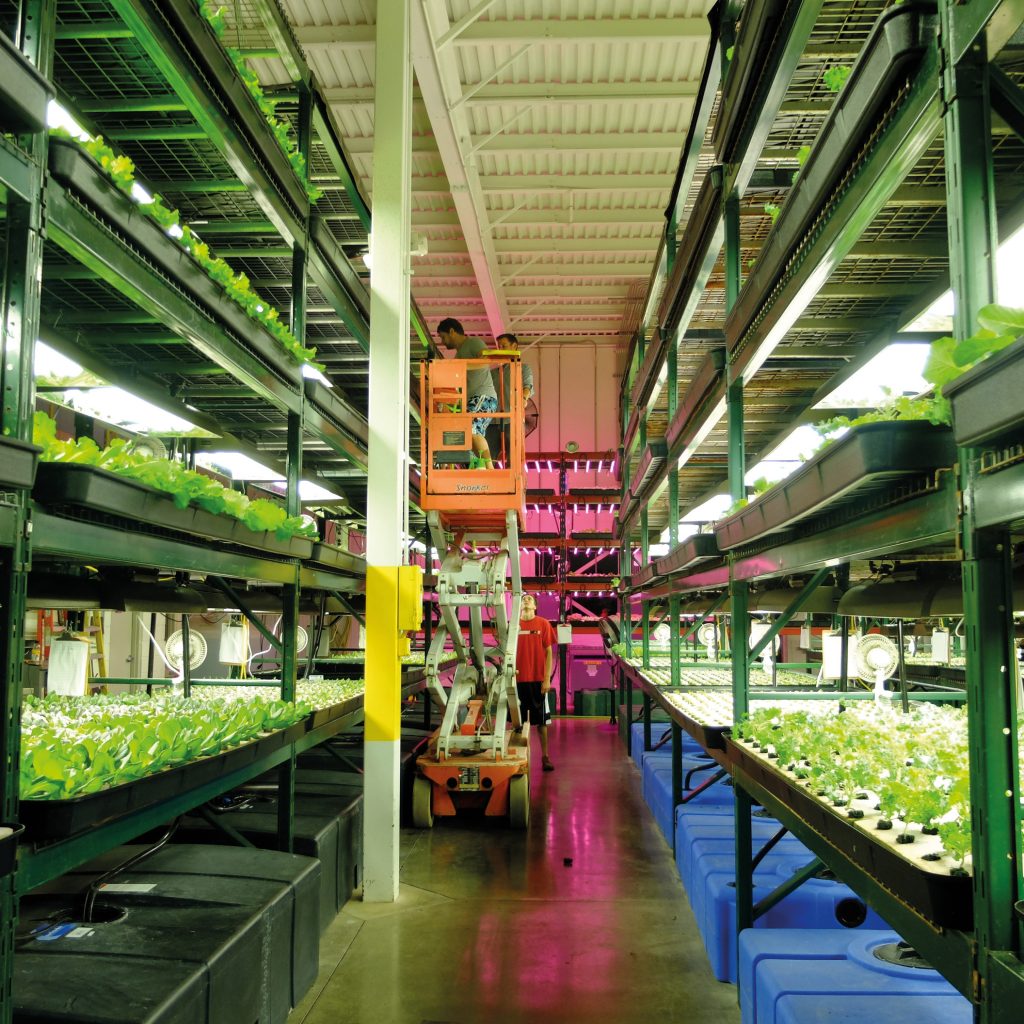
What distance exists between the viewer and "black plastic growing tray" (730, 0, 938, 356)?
200 centimetres

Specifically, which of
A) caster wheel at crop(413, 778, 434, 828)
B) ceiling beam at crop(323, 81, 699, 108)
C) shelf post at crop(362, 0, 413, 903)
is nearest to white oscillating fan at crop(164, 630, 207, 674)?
shelf post at crop(362, 0, 413, 903)

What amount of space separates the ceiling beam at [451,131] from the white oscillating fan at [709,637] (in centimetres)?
662

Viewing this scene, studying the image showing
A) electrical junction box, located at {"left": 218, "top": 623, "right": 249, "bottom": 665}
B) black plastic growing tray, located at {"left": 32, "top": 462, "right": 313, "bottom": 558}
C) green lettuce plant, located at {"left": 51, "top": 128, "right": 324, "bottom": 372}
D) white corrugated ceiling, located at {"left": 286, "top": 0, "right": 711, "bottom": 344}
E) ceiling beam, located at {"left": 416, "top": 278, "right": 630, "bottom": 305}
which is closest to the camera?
black plastic growing tray, located at {"left": 32, "top": 462, "right": 313, "bottom": 558}

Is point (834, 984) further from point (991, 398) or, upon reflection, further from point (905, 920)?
point (991, 398)

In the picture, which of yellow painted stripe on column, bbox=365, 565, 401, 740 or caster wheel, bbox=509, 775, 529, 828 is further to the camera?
caster wheel, bbox=509, 775, 529, 828

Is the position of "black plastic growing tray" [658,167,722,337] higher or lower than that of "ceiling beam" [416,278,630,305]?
lower

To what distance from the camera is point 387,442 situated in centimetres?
615

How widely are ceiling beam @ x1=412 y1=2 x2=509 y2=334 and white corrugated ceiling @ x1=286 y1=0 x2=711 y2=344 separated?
0.02m

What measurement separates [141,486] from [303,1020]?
2.78m

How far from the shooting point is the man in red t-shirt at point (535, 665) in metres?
10.6

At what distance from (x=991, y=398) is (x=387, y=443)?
16.4 ft

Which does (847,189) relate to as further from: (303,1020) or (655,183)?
(655,183)

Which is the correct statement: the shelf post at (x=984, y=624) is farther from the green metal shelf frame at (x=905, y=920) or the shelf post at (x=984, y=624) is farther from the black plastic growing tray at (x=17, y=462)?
the black plastic growing tray at (x=17, y=462)

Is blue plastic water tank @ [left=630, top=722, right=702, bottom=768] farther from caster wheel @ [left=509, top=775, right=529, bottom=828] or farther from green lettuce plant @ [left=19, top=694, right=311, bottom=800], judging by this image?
green lettuce plant @ [left=19, top=694, right=311, bottom=800]
